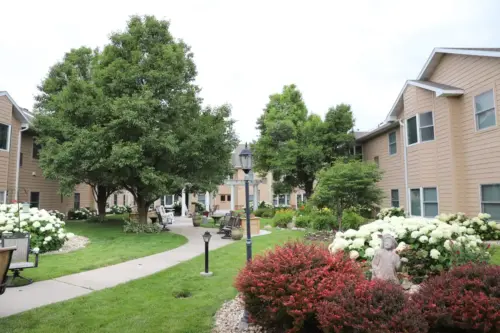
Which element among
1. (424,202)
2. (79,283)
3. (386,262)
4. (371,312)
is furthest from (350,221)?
(371,312)

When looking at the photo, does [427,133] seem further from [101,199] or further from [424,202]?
[101,199]

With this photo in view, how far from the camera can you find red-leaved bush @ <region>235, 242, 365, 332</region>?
4.21 meters

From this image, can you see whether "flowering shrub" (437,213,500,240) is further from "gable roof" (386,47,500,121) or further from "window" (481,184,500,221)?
"gable roof" (386,47,500,121)

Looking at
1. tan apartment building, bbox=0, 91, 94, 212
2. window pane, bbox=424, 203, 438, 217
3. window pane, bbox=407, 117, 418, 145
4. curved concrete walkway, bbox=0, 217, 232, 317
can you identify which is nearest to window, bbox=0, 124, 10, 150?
tan apartment building, bbox=0, 91, 94, 212

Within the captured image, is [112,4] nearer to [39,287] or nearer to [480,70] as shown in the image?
[39,287]

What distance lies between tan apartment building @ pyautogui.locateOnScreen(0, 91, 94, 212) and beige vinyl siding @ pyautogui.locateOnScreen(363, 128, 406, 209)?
19.0 metres

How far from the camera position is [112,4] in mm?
11953

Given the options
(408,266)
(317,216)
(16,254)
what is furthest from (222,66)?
(408,266)

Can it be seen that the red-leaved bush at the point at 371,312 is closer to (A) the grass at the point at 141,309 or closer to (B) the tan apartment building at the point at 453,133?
(A) the grass at the point at 141,309

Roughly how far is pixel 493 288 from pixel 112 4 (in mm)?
12815

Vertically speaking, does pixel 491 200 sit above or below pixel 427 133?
below

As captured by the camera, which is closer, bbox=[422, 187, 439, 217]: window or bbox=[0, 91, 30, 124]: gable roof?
bbox=[422, 187, 439, 217]: window

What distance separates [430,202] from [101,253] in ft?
43.0

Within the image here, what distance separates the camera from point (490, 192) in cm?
1259
